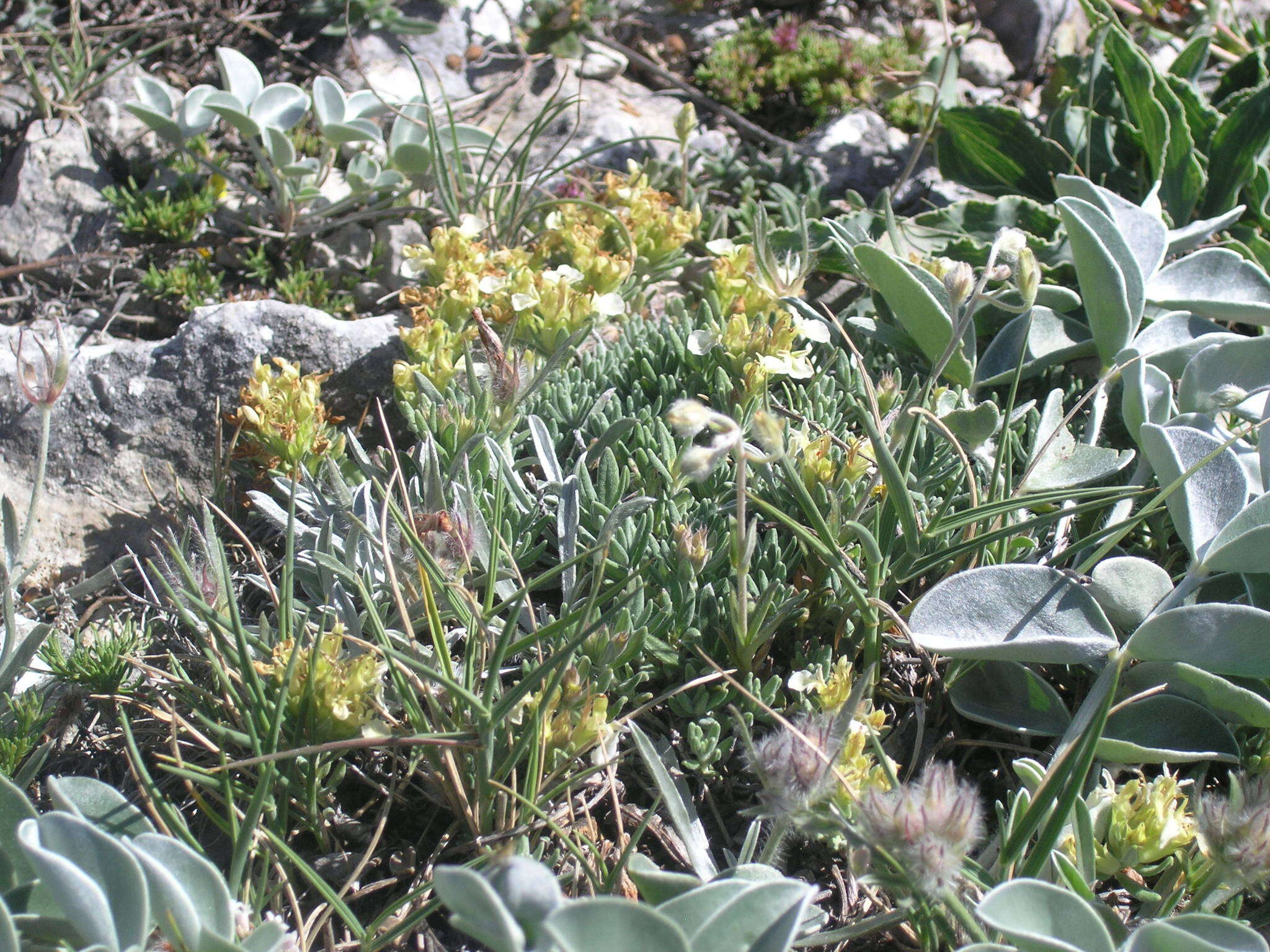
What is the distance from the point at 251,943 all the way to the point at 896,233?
222 centimetres

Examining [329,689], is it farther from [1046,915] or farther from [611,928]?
[1046,915]

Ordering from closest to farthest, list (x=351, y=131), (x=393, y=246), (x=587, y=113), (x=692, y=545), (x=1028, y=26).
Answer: (x=692, y=545) < (x=351, y=131) < (x=393, y=246) < (x=587, y=113) < (x=1028, y=26)

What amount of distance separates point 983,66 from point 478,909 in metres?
4.34

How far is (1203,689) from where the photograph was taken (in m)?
1.70

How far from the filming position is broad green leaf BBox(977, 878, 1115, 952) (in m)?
1.25

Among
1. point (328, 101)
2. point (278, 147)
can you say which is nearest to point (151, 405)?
point (278, 147)

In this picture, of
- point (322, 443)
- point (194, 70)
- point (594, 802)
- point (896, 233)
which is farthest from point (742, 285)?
point (194, 70)

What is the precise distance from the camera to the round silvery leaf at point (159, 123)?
295 cm

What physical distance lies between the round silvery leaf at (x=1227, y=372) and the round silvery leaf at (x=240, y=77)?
276 cm

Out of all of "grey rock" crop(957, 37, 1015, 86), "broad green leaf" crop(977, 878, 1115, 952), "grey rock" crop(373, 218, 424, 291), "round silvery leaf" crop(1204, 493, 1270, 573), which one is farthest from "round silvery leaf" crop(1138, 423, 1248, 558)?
"grey rock" crop(957, 37, 1015, 86)

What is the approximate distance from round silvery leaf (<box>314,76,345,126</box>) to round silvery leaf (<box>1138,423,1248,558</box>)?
258 centimetres

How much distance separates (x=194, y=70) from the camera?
3.81m

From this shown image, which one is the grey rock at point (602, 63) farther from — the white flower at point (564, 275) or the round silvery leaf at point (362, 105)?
the white flower at point (564, 275)

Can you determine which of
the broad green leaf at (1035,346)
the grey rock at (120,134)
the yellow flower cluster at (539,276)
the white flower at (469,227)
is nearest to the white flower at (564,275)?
the yellow flower cluster at (539,276)
